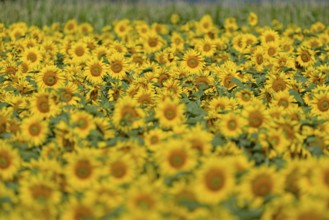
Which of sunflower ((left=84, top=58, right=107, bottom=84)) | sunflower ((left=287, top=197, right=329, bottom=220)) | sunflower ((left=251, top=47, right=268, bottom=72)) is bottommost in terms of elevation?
sunflower ((left=287, top=197, right=329, bottom=220))

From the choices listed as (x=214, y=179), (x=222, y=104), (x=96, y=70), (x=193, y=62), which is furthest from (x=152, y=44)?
(x=214, y=179)

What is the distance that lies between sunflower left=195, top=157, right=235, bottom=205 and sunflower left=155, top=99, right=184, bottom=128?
116cm

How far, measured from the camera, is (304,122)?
464cm

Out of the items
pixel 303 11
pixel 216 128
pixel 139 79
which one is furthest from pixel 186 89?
pixel 303 11

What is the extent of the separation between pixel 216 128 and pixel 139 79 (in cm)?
158

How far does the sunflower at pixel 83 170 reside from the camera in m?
3.77

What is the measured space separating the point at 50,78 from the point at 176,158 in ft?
8.19

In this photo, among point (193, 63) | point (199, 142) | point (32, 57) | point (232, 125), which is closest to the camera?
point (199, 142)

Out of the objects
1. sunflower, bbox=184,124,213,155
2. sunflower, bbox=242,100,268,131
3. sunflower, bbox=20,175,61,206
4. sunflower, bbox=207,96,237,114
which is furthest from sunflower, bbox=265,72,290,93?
sunflower, bbox=20,175,61,206

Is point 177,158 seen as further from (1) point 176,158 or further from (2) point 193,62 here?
(2) point 193,62

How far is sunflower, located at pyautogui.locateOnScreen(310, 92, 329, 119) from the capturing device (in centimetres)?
544

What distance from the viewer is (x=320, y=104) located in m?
5.49

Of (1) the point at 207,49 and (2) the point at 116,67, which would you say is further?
(1) the point at 207,49

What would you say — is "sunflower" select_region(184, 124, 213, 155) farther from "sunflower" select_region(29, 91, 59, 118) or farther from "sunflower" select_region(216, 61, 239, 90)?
"sunflower" select_region(216, 61, 239, 90)
